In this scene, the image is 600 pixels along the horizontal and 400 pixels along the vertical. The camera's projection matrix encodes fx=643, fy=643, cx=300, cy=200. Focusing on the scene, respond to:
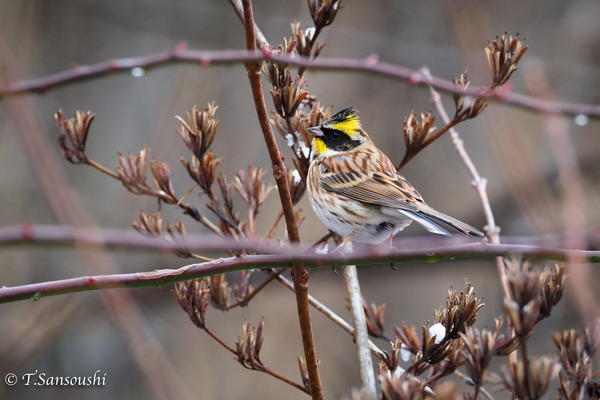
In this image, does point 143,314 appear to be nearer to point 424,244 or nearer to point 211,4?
point 211,4

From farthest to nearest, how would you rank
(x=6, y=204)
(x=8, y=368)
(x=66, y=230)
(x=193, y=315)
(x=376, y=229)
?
(x=6, y=204)
(x=8, y=368)
(x=376, y=229)
(x=193, y=315)
(x=66, y=230)

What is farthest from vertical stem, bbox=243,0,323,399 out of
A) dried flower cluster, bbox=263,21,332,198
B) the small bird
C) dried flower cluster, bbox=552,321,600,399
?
the small bird

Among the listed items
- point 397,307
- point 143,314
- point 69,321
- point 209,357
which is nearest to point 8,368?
point 69,321

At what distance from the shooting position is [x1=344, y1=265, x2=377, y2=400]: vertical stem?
2.14m

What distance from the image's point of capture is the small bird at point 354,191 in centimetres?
322

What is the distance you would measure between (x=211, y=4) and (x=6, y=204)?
264 centimetres

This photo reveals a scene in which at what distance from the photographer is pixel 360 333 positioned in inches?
91.7

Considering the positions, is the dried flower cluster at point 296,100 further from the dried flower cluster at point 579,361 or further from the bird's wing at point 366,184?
the dried flower cluster at point 579,361

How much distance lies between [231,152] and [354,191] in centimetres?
251

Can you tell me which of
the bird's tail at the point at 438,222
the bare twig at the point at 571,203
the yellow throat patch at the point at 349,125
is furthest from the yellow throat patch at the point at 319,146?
the bare twig at the point at 571,203

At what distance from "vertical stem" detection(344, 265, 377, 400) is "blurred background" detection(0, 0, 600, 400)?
2.92m

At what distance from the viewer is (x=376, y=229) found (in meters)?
3.37

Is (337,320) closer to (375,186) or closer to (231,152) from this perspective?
(375,186)

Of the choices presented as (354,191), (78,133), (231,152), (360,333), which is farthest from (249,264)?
(231,152)
